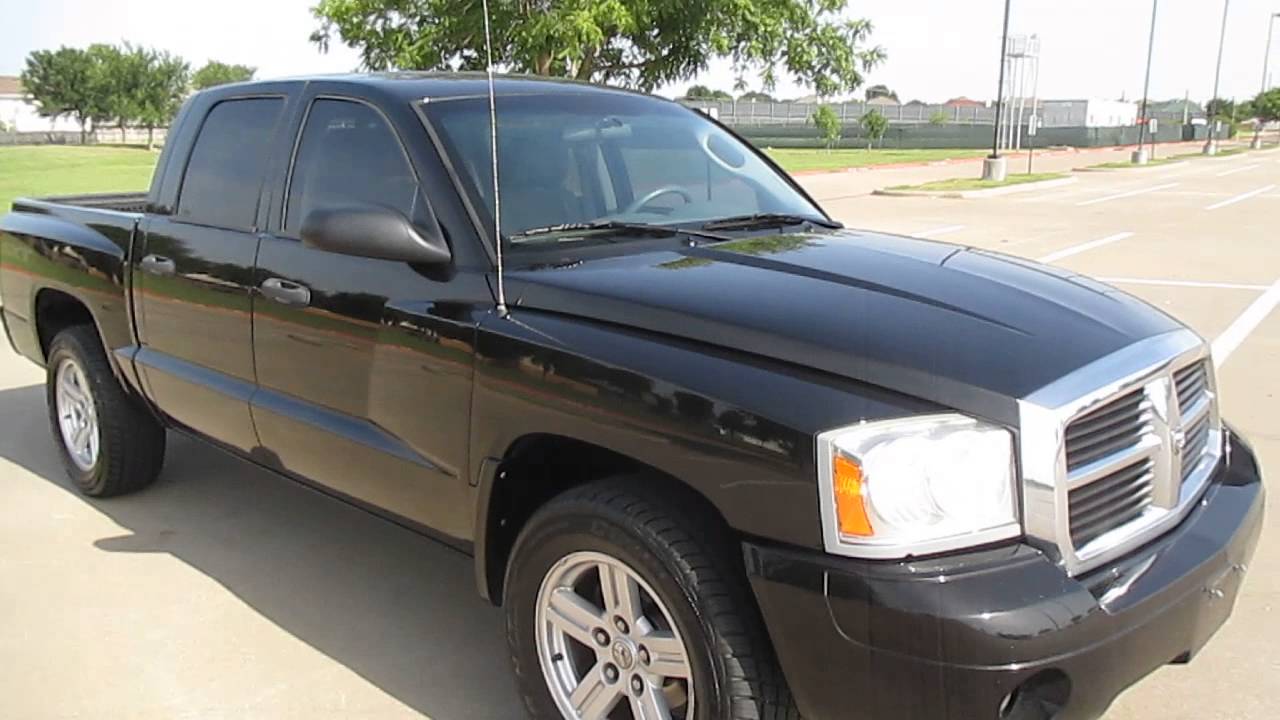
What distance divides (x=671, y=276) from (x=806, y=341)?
0.58 m

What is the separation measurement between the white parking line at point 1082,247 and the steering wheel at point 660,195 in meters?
9.97

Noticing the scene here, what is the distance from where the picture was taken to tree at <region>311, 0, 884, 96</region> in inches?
601

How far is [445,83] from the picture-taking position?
12.1 feet

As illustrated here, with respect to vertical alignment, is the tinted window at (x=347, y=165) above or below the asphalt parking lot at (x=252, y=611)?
above

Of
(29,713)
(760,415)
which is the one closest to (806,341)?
(760,415)

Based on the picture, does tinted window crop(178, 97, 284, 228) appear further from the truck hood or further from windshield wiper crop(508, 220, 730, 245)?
the truck hood

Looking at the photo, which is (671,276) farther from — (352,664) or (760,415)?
(352,664)

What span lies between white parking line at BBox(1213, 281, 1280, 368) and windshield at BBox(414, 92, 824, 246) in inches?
187

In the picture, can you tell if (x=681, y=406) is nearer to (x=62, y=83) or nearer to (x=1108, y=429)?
(x=1108, y=429)

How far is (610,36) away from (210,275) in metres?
13.8

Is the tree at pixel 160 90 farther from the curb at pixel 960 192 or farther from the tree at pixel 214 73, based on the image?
Answer: the curb at pixel 960 192

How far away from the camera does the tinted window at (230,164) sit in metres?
3.96

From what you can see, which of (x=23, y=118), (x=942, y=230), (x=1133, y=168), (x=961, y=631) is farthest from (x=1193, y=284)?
(x=23, y=118)

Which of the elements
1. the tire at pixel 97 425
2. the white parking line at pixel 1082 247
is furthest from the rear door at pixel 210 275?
the white parking line at pixel 1082 247
